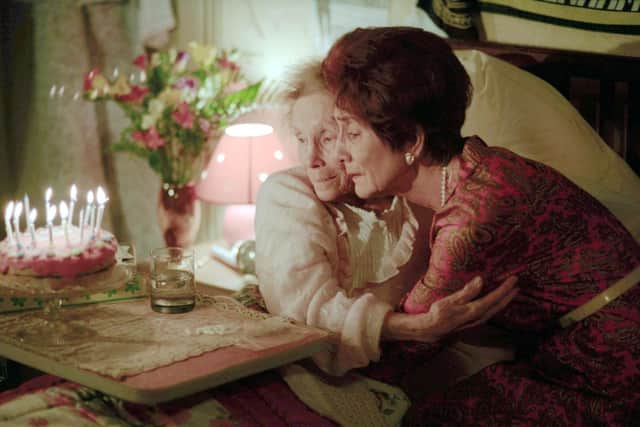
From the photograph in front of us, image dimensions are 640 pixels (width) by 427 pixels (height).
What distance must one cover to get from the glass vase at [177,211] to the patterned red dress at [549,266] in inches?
57.8

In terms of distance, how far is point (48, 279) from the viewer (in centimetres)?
118

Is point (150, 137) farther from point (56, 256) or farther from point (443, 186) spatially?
point (443, 186)

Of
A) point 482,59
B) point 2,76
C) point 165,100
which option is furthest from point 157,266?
point 2,76

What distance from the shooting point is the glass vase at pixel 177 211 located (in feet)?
8.48

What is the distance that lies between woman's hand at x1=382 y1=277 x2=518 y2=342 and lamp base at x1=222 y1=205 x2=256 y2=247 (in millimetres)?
1353

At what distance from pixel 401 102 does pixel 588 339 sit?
563 millimetres

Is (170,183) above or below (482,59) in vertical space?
below

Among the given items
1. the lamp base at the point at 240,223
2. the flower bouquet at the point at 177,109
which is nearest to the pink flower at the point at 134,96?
the flower bouquet at the point at 177,109

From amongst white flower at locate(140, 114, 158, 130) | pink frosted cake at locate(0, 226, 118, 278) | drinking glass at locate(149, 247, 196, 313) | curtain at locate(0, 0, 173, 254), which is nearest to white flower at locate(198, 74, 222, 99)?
white flower at locate(140, 114, 158, 130)

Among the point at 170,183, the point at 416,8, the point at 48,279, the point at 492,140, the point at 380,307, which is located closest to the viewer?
the point at 48,279

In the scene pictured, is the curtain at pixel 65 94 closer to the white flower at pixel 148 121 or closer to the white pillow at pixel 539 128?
the white flower at pixel 148 121

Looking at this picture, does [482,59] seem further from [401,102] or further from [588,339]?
[588,339]

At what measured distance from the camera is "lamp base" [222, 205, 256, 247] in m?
2.57

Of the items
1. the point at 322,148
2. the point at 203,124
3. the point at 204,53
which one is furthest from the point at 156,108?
the point at 322,148
